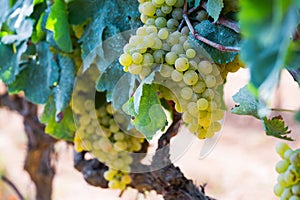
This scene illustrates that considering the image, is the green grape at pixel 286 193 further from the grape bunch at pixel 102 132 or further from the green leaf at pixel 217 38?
the grape bunch at pixel 102 132

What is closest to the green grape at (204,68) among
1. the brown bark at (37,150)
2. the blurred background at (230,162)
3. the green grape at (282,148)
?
the green grape at (282,148)

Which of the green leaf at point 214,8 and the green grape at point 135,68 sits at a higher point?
the green leaf at point 214,8

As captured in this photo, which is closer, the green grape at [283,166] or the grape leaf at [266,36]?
the grape leaf at [266,36]

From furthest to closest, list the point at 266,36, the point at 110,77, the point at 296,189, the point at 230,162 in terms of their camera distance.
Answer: the point at 230,162
the point at 110,77
the point at 296,189
the point at 266,36

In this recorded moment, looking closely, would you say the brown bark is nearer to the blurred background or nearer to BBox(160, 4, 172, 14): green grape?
BBox(160, 4, 172, 14): green grape

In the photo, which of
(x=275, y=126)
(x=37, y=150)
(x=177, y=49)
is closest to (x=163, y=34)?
(x=177, y=49)

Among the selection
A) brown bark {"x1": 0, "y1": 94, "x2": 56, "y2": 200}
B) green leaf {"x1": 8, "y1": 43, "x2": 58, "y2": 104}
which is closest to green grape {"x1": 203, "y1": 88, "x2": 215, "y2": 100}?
green leaf {"x1": 8, "y1": 43, "x2": 58, "y2": 104}

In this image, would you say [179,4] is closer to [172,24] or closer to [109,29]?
[172,24]

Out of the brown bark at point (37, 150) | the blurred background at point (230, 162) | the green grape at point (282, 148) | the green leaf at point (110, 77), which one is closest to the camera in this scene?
the green grape at point (282, 148)
